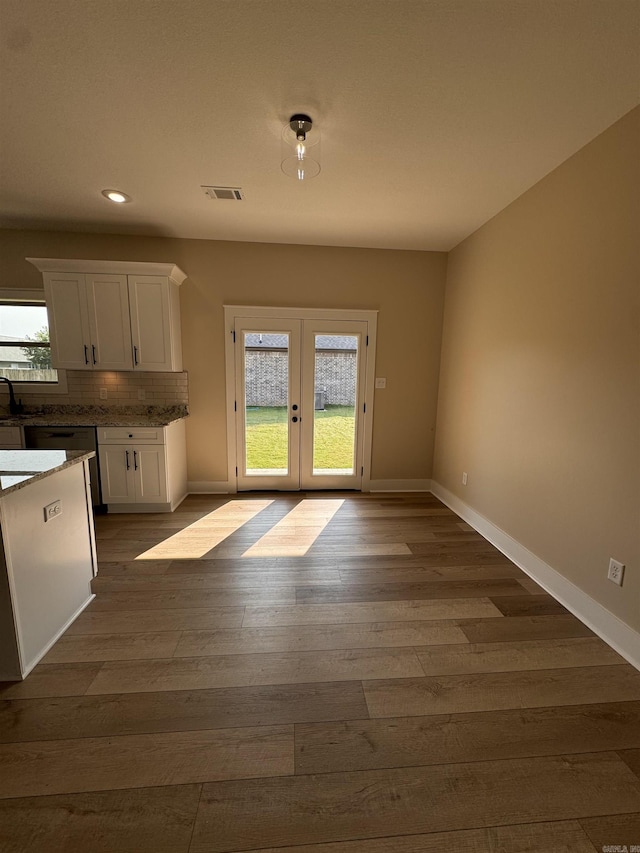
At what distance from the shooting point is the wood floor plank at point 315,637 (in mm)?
1798

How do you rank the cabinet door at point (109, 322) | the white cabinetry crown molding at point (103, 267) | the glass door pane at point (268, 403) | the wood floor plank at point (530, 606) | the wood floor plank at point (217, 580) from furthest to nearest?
the glass door pane at point (268, 403) < the cabinet door at point (109, 322) < the white cabinetry crown molding at point (103, 267) < the wood floor plank at point (217, 580) < the wood floor plank at point (530, 606)

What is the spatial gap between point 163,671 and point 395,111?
3088mm

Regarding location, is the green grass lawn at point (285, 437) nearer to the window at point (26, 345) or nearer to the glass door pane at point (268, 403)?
the glass door pane at point (268, 403)

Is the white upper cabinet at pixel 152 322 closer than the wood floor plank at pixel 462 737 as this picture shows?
No

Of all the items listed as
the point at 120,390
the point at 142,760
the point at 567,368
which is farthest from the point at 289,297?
the point at 142,760

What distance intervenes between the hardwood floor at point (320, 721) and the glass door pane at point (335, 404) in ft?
5.89

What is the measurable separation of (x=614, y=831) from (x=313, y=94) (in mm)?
3188

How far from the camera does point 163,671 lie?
166 cm

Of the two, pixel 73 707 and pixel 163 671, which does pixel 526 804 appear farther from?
pixel 73 707

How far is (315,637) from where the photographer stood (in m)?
1.87

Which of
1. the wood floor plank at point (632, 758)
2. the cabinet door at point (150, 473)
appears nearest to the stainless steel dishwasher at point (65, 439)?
the cabinet door at point (150, 473)

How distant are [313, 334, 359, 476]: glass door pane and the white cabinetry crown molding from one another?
1685 millimetres

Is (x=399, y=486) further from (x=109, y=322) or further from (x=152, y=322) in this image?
(x=109, y=322)

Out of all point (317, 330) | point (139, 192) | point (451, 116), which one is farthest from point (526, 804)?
point (139, 192)
